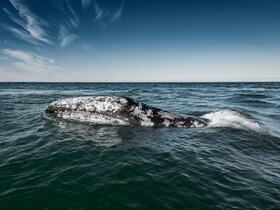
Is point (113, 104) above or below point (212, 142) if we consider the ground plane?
above

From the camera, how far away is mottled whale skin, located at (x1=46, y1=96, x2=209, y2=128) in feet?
33.9

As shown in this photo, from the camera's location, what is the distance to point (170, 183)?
5.06m

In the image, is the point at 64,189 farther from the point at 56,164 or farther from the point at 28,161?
the point at 28,161

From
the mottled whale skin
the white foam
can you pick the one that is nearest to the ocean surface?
the mottled whale skin

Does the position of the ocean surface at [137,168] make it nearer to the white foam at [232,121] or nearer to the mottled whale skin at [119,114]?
the mottled whale skin at [119,114]

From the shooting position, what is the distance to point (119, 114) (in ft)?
34.1

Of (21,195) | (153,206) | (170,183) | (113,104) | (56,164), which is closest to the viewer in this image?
(153,206)

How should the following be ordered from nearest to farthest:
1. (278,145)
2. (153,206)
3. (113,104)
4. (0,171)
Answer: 1. (153,206)
2. (0,171)
3. (278,145)
4. (113,104)

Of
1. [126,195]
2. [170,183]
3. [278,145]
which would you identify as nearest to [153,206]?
[126,195]

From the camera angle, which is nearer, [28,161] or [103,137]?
[28,161]

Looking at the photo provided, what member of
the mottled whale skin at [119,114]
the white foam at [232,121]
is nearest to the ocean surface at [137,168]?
the mottled whale skin at [119,114]

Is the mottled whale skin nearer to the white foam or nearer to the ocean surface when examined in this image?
the ocean surface

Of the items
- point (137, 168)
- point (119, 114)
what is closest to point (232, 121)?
point (119, 114)

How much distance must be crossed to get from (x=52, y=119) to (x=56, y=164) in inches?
223
